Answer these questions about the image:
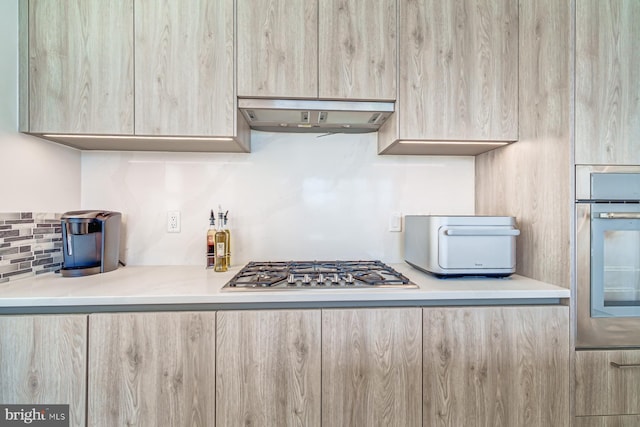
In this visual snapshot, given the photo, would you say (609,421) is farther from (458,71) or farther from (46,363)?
(46,363)

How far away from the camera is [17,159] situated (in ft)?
4.17

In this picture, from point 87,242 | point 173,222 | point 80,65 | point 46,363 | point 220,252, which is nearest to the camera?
point 46,363

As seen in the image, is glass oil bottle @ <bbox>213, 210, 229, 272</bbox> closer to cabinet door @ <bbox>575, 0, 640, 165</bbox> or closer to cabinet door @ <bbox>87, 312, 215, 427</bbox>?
cabinet door @ <bbox>87, 312, 215, 427</bbox>

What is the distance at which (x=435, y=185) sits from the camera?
1780mm

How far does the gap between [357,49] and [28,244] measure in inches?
69.9

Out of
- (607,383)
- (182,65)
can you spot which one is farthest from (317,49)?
(607,383)

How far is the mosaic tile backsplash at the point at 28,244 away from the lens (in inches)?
48.5

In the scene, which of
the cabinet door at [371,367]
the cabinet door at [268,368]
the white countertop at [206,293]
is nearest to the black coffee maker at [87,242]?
the white countertop at [206,293]

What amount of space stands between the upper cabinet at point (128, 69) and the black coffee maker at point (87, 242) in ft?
1.27

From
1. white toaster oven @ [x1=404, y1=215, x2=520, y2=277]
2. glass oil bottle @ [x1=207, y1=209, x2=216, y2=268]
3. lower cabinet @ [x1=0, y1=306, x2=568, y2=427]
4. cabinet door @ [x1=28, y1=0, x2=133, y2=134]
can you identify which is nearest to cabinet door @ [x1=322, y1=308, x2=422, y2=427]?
lower cabinet @ [x1=0, y1=306, x2=568, y2=427]

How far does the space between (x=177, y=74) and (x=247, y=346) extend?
120cm

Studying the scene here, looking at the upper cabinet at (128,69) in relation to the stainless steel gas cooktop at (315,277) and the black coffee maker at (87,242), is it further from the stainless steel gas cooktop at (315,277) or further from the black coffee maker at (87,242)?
the stainless steel gas cooktop at (315,277)

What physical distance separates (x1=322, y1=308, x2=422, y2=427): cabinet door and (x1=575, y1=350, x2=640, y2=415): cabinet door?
2.18 feet

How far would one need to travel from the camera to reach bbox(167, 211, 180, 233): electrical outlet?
5.49 feet
